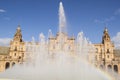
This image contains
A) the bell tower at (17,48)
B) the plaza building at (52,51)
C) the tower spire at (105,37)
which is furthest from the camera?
the tower spire at (105,37)

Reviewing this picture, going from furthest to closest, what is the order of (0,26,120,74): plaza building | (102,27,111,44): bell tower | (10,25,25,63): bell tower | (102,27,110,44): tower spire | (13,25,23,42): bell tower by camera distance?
(13,25,23,42): bell tower < (102,27,110,44): tower spire < (102,27,111,44): bell tower < (10,25,25,63): bell tower < (0,26,120,74): plaza building

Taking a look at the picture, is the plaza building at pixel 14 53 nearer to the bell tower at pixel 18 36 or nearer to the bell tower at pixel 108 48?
the bell tower at pixel 18 36

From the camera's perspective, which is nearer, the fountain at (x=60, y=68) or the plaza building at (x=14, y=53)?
the fountain at (x=60, y=68)

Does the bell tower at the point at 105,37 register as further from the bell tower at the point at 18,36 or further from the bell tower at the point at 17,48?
the bell tower at the point at 18,36

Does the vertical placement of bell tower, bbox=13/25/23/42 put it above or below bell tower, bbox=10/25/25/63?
above

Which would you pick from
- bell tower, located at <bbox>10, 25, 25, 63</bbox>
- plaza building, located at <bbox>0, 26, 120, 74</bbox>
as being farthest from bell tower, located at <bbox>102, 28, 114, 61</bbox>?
bell tower, located at <bbox>10, 25, 25, 63</bbox>

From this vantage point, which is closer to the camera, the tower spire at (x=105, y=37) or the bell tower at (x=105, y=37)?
the bell tower at (x=105, y=37)

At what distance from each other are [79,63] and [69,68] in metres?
2.99

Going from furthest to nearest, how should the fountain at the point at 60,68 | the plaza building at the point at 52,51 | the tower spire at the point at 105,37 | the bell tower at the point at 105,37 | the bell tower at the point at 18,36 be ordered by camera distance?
the bell tower at the point at 18,36 → the tower spire at the point at 105,37 → the bell tower at the point at 105,37 → the plaza building at the point at 52,51 → the fountain at the point at 60,68

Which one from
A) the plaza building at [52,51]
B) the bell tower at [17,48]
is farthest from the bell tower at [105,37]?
the bell tower at [17,48]

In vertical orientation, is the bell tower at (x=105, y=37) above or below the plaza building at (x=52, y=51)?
above

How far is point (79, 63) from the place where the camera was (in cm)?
3919

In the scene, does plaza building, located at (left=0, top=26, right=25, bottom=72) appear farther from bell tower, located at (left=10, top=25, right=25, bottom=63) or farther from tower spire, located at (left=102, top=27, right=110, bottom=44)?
tower spire, located at (left=102, top=27, right=110, bottom=44)

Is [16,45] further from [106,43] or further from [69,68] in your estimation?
[69,68]
